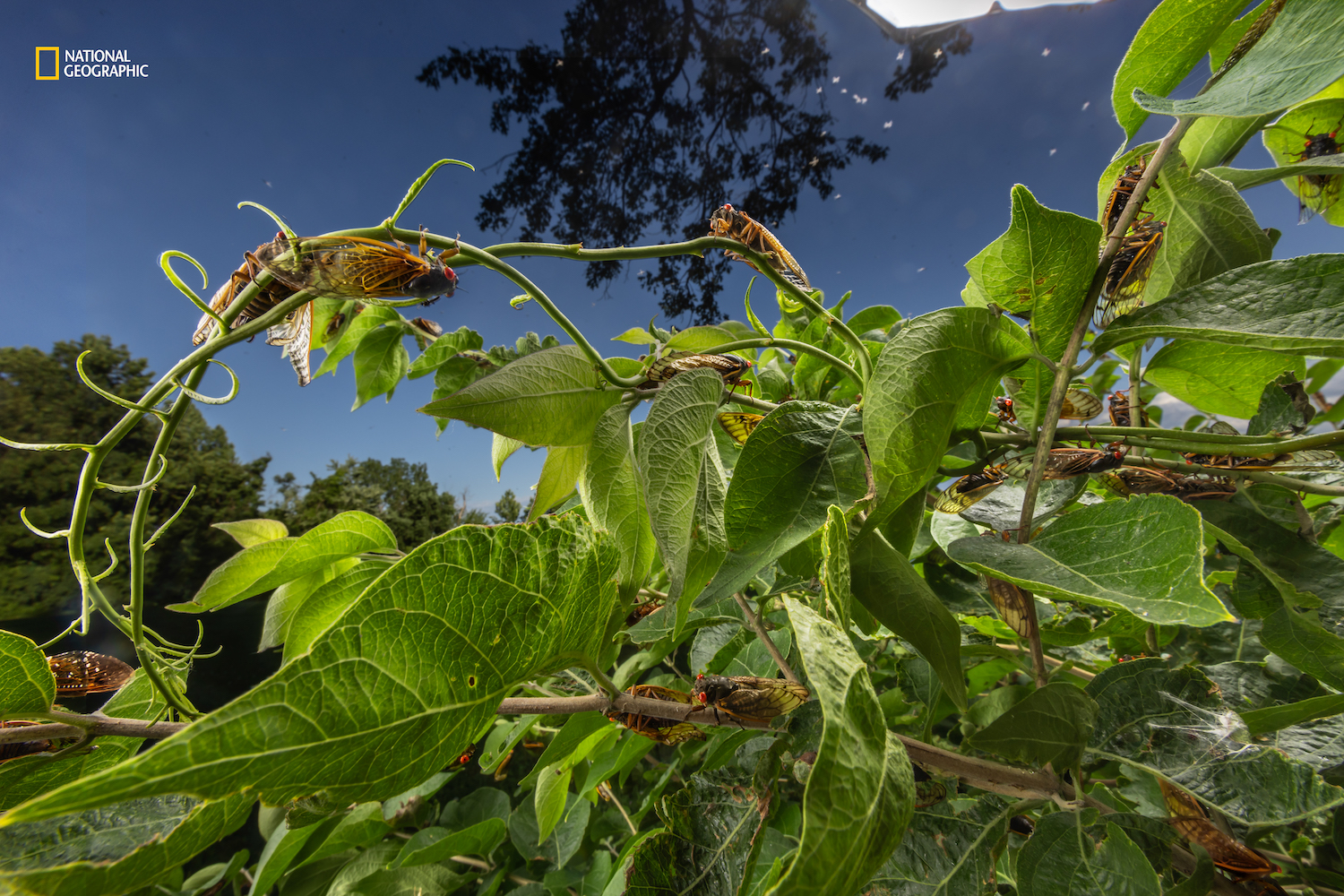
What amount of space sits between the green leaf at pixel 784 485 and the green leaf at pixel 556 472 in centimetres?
8

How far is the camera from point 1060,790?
213mm

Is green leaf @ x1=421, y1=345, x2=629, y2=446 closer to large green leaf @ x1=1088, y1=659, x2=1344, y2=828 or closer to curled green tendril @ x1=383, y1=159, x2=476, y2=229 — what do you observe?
curled green tendril @ x1=383, y1=159, x2=476, y2=229

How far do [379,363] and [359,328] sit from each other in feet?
0.11

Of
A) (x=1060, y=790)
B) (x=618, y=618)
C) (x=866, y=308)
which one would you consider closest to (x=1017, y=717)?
(x=1060, y=790)

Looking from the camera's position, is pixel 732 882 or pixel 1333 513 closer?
pixel 732 882

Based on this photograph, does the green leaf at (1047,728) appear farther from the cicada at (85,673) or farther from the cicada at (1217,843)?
the cicada at (85,673)

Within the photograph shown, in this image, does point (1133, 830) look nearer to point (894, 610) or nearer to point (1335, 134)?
point (894, 610)

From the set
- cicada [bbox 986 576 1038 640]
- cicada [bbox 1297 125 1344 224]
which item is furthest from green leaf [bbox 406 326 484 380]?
cicada [bbox 1297 125 1344 224]

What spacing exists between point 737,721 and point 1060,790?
0.14m

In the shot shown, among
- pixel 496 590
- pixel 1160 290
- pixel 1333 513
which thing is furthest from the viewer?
pixel 1333 513

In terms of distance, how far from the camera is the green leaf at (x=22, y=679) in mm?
145

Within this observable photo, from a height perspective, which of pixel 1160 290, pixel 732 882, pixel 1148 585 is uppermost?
pixel 1160 290

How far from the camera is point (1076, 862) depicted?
7.2 inches

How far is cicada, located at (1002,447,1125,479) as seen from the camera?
225 millimetres
